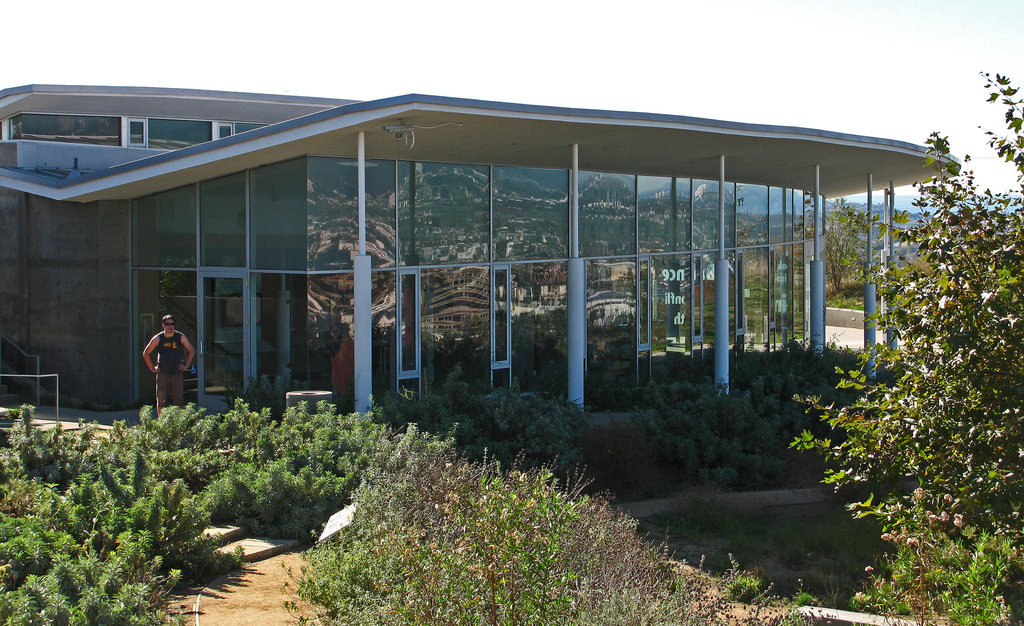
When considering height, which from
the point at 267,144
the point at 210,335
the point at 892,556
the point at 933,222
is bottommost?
the point at 892,556

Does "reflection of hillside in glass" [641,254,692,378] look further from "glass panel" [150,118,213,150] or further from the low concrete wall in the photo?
the low concrete wall

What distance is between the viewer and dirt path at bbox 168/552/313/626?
623 centimetres

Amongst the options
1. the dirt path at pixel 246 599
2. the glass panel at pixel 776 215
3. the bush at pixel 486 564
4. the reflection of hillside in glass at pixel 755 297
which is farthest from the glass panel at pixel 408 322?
the glass panel at pixel 776 215

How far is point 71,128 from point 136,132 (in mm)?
1459

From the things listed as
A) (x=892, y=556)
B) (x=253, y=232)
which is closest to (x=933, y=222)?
(x=892, y=556)

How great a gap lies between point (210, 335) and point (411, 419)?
5.97 meters

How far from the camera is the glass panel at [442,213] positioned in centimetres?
1475

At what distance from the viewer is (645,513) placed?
10523 mm

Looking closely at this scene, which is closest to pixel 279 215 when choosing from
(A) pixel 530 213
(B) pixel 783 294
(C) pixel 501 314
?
(C) pixel 501 314

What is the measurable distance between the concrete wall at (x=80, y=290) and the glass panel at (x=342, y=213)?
466 cm

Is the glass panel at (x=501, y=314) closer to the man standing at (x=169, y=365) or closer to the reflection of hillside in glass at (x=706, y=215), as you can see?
the man standing at (x=169, y=365)

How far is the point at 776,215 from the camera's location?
24328 mm

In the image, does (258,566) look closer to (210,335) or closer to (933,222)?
(933,222)

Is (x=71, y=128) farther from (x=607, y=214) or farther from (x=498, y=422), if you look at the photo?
(x=498, y=422)
